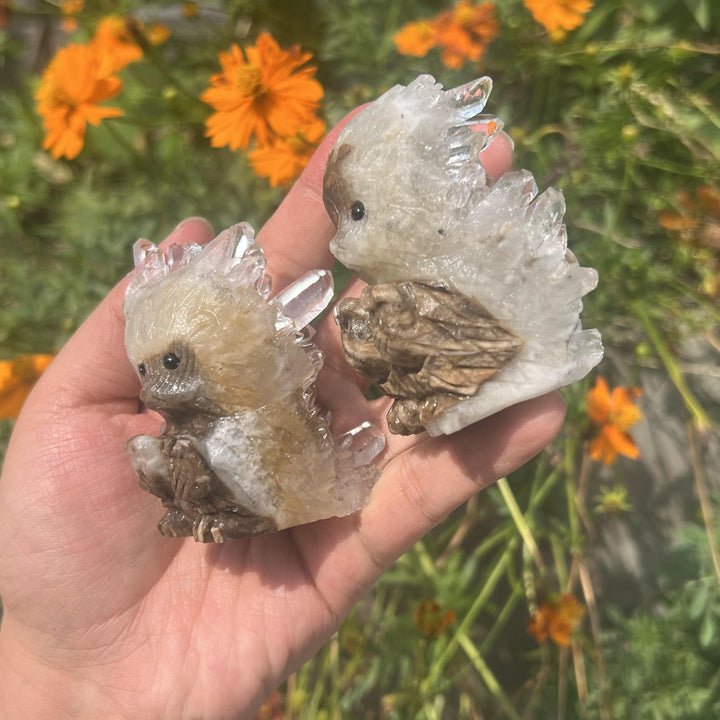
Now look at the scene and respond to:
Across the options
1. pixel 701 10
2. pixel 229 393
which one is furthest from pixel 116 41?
pixel 701 10

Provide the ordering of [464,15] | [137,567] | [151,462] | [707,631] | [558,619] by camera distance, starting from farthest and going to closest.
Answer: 1. [464,15]
2. [558,619]
3. [707,631]
4. [137,567]
5. [151,462]

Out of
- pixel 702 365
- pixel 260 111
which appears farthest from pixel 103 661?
pixel 702 365

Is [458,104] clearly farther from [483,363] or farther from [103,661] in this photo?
[103,661]

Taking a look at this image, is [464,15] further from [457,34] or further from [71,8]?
[71,8]

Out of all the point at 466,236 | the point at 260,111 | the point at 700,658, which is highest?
the point at 260,111

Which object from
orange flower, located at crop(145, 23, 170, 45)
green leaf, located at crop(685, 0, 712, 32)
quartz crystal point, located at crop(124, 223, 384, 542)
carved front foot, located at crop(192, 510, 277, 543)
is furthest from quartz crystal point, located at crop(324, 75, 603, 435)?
orange flower, located at crop(145, 23, 170, 45)
